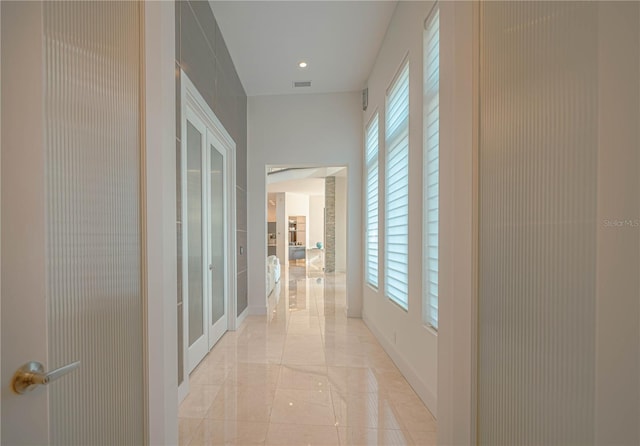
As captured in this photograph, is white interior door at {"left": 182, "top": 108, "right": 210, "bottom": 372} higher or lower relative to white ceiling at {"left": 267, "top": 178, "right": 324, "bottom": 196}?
lower

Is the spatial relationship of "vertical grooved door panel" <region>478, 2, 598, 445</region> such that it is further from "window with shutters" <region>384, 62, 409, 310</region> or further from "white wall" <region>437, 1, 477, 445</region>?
"window with shutters" <region>384, 62, 409, 310</region>

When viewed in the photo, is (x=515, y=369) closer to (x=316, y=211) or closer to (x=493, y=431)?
(x=493, y=431)

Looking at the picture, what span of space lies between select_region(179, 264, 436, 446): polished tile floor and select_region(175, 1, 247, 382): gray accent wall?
1.39 ft

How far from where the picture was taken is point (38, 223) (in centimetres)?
69

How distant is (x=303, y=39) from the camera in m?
3.03

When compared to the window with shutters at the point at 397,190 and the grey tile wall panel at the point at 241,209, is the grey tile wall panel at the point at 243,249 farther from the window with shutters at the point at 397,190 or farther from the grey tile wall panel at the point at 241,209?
the window with shutters at the point at 397,190

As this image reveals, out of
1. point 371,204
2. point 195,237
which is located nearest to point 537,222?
point 195,237

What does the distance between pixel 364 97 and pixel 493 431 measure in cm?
399

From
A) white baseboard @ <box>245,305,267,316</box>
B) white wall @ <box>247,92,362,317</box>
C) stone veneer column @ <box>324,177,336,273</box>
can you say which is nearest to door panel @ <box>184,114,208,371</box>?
white baseboard @ <box>245,305,267,316</box>

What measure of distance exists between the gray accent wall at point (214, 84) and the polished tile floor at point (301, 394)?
423 mm

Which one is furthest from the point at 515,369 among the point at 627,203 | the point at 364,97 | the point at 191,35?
the point at 364,97

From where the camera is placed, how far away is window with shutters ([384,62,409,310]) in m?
2.39

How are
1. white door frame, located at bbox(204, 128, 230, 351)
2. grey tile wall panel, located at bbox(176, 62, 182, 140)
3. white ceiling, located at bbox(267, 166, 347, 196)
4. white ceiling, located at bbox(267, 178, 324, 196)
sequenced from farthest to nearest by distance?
white ceiling, located at bbox(267, 178, 324, 196)
white ceiling, located at bbox(267, 166, 347, 196)
white door frame, located at bbox(204, 128, 230, 351)
grey tile wall panel, located at bbox(176, 62, 182, 140)

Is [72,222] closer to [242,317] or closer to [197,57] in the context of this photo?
[197,57]
